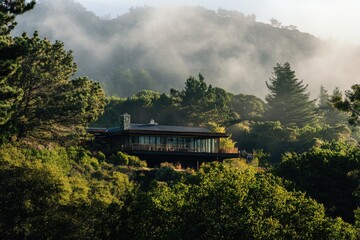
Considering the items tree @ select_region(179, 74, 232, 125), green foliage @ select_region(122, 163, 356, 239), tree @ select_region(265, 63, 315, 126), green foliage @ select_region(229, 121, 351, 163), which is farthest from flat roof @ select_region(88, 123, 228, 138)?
tree @ select_region(265, 63, 315, 126)

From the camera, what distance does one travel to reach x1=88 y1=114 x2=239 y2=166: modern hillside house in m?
60.5

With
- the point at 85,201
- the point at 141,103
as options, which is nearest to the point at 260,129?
the point at 141,103

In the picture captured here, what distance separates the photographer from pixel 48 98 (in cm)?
4866

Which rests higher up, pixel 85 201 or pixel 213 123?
pixel 213 123

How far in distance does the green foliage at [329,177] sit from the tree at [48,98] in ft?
54.7

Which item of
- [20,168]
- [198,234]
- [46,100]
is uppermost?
[46,100]

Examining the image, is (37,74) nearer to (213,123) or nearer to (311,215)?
(311,215)

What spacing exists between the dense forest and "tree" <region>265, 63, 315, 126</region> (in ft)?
125

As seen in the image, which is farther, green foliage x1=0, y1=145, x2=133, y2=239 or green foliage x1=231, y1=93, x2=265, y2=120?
green foliage x1=231, y1=93, x2=265, y2=120

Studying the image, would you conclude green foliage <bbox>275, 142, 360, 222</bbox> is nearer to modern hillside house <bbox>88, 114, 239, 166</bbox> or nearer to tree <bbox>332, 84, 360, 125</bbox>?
tree <bbox>332, 84, 360, 125</bbox>

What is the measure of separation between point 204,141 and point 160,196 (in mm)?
36417

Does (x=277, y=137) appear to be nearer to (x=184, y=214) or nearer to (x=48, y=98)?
(x=48, y=98)

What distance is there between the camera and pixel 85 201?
3534cm

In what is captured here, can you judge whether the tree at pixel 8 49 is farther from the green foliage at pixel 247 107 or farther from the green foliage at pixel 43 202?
the green foliage at pixel 247 107
